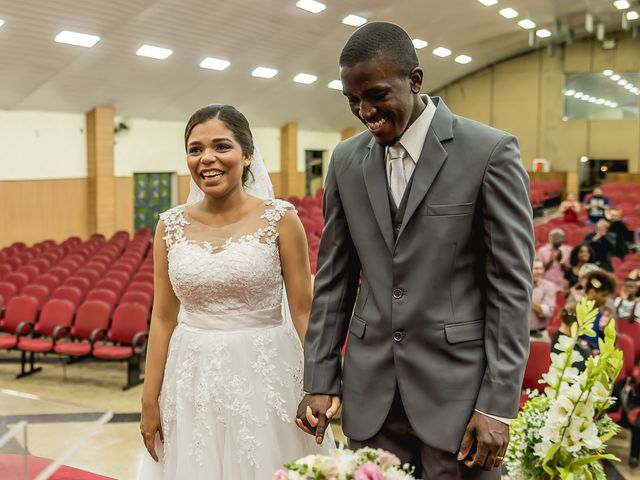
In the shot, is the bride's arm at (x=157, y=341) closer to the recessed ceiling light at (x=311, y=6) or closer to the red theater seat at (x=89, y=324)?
the red theater seat at (x=89, y=324)

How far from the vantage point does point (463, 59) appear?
22828 millimetres

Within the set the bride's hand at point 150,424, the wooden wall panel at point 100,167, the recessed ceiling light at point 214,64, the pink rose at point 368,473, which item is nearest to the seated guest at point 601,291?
the bride's hand at point 150,424

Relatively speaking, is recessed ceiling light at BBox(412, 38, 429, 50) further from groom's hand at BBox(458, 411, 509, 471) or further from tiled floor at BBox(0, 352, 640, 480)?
groom's hand at BBox(458, 411, 509, 471)

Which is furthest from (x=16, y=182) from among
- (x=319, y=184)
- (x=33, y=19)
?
(x=319, y=184)

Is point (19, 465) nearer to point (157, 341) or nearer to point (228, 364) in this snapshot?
point (157, 341)

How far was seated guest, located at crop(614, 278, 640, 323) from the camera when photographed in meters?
6.04

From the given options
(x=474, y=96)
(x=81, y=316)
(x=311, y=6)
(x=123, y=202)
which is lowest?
(x=81, y=316)

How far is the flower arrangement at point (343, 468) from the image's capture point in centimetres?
140

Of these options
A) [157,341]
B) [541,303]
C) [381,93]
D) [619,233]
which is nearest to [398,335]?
[381,93]

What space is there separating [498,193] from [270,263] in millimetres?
1121

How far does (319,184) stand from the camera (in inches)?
967

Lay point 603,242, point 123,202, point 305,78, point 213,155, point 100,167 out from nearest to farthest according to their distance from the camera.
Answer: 1. point 213,155
2. point 603,242
3. point 100,167
4. point 123,202
5. point 305,78

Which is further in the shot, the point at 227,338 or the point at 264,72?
the point at 264,72

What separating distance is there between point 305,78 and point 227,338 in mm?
16643
